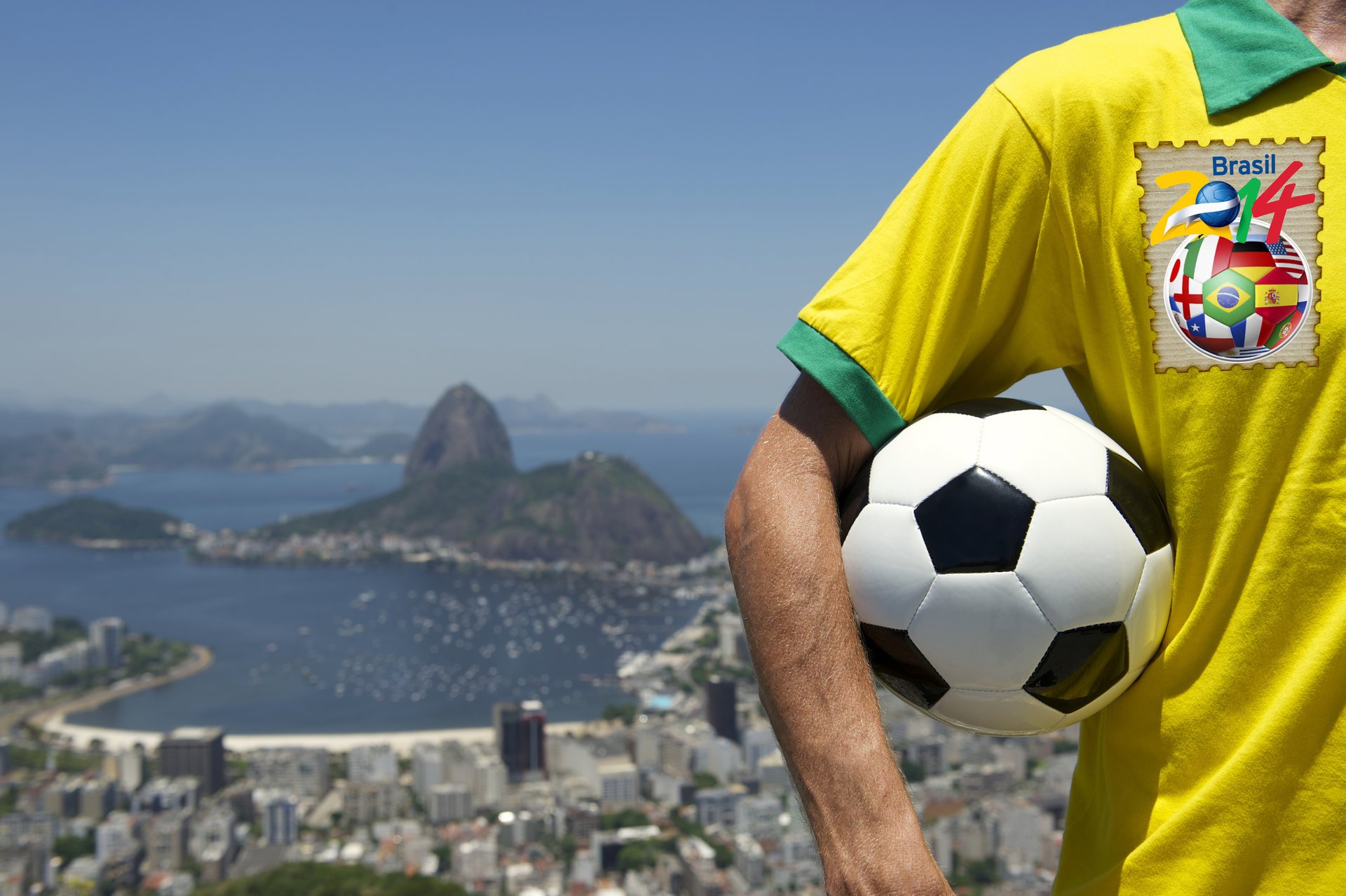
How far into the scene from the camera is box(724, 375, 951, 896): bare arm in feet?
1.81

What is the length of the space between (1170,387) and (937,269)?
A: 5.9 inches

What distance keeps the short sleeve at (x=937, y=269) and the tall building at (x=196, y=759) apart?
25.3m

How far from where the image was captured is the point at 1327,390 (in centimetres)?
57

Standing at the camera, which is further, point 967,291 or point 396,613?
point 396,613

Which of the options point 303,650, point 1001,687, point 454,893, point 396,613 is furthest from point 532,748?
point 1001,687

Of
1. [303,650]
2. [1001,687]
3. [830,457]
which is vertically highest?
[830,457]

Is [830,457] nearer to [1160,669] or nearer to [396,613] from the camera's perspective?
[1160,669]

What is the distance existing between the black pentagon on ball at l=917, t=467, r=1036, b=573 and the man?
3.6 inches

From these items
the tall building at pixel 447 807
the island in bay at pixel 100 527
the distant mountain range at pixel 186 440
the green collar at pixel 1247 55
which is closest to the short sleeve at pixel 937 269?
the green collar at pixel 1247 55

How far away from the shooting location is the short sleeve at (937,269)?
60 centimetres

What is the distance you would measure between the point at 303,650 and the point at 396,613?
6383mm

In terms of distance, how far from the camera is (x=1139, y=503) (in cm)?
65

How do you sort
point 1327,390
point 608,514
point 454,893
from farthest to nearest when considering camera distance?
point 608,514, point 454,893, point 1327,390

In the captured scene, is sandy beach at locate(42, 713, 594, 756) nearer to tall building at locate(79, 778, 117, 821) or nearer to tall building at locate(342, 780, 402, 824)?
tall building at locate(342, 780, 402, 824)
